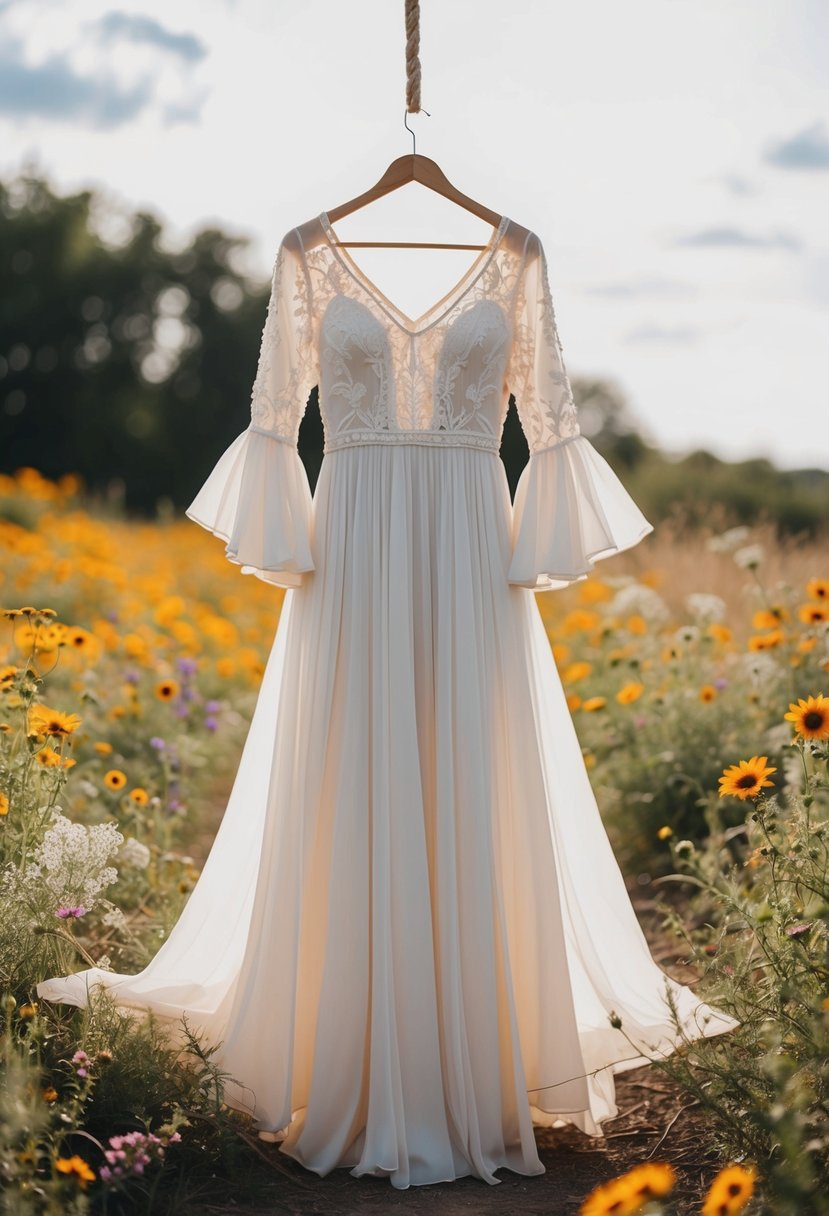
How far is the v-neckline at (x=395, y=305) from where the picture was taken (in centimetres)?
265

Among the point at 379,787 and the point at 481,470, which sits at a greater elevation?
the point at 481,470

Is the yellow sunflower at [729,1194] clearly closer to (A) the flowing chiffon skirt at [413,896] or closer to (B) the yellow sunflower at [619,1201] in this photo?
(B) the yellow sunflower at [619,1201]

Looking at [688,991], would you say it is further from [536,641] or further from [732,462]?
[732,462]

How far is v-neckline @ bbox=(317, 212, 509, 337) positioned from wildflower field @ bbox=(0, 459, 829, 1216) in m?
1.14

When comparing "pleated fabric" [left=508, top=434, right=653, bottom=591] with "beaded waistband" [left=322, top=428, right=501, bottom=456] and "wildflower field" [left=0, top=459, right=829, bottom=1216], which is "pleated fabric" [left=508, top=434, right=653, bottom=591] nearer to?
"beaded waistband" [left=322, top=428, right=501, bottom=456]

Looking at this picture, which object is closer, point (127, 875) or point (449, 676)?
point (449, 676)

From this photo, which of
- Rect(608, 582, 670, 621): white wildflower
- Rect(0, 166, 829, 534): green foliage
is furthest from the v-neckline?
Rect(0, 166, 829, 534): green foliage

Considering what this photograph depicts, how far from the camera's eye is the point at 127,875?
3.51 m

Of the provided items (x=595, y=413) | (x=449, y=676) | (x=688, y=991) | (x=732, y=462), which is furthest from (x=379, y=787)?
(x=595, y=413)

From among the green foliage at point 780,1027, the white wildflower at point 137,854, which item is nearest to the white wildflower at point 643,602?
the green foliage at point 780,1027

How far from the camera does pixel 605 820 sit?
185 inches

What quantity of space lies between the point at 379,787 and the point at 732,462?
12502 mm

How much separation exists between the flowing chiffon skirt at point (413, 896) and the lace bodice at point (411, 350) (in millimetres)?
94

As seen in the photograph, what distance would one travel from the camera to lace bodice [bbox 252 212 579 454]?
8.65ft
